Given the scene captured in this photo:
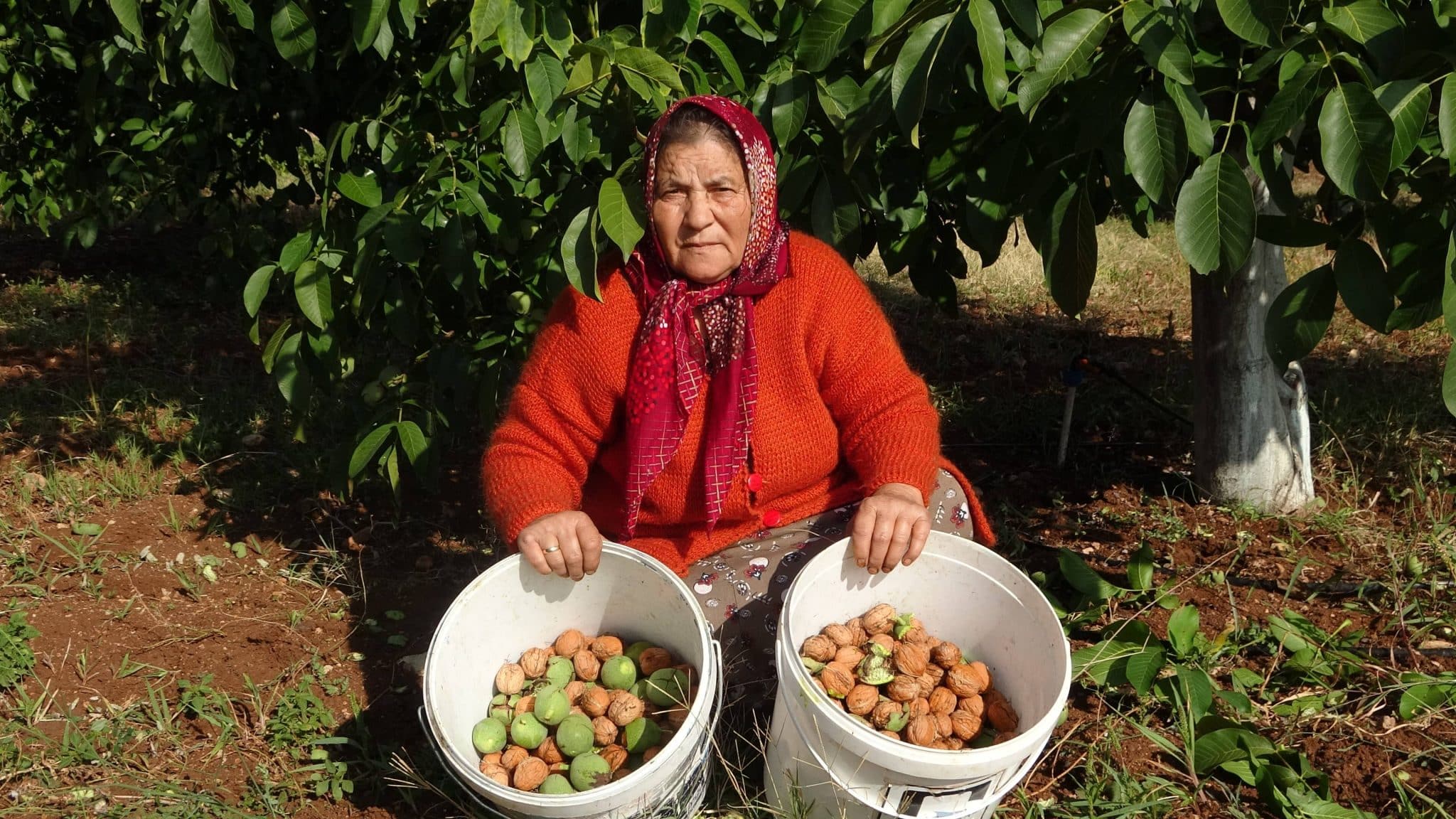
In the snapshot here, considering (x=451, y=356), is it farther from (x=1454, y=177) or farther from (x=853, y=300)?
(x=1454, y=177)

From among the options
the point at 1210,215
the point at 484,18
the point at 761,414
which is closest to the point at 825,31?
the point at 484,18

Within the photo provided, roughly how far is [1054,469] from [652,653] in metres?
1.60

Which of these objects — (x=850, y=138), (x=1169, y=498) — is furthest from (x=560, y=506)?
(x=1169, y=498)

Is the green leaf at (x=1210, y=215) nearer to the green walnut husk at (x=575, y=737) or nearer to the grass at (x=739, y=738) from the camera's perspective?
the grass at (x=739, y=738)

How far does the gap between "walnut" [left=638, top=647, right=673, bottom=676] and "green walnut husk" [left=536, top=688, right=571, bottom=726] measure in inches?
5.7

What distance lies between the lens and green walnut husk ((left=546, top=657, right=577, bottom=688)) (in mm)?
1978

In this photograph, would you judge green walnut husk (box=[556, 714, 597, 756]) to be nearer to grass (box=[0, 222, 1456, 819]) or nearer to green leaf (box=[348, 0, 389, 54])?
grass (box=[0, 222, 1456, 819])

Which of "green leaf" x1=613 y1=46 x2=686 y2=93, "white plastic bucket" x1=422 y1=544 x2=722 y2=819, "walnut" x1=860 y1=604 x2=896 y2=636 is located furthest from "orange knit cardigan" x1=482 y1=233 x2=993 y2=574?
"green leaf" x1=613 y1=46 x2=686 y2=93

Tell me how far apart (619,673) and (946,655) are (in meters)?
0.56

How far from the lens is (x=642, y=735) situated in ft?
6.25

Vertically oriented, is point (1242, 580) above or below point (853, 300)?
below

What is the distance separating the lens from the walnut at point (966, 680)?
1862mm

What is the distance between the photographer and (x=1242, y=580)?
2568 millimetres

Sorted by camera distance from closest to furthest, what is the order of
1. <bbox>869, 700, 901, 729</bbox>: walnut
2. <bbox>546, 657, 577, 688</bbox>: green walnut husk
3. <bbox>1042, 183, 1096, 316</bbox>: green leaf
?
1. <bbox>1042, 183, 1096, 316</bbox>: green leaf
2. <bbox>869, 700, 901, 729</bbox>: walnut
3. <bbox>546, 657, 577, 688</bbox>: green walnut husk
